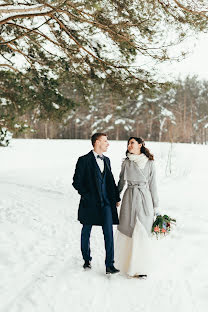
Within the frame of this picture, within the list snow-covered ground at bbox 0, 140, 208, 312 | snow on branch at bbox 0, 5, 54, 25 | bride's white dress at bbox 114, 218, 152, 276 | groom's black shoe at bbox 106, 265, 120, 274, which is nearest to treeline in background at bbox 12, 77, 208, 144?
snow-covered ground at bbox 0, 140, 208, 312

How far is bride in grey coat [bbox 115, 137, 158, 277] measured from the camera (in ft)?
13.8

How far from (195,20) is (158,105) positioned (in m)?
34.6

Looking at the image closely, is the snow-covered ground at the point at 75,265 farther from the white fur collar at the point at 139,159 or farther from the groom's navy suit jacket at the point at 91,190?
the white fur collar at the point at 139,159

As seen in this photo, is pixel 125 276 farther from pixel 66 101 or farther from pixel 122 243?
pixel 66 101

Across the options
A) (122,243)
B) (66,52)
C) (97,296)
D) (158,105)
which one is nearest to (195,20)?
(66,52)

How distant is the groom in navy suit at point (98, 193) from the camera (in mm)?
4188

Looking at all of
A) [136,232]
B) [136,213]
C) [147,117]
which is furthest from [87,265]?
[147,117]

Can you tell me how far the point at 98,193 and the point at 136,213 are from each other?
578 mm

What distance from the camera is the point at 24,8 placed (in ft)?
22.1

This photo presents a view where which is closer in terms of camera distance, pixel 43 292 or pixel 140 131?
pixel 43 292

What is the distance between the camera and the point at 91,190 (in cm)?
420

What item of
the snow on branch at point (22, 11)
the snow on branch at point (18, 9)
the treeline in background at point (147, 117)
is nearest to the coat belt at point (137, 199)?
the snow on branch at point (22, 11)

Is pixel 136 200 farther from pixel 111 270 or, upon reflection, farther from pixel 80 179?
pixel 111 270

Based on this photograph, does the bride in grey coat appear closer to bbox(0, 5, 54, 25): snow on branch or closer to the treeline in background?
bbox(0, 5, 54, 25): snow on branch
